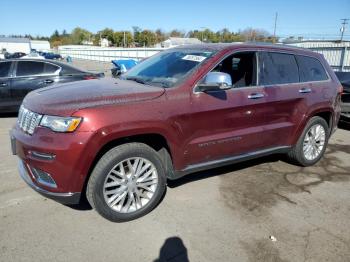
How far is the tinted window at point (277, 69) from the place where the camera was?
4.50 m

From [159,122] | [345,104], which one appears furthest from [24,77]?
[345,104]

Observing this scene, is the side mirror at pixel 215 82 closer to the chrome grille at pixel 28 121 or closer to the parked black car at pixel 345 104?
the chrome grille at pixel 28 121

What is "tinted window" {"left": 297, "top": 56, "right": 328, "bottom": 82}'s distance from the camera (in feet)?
16.6

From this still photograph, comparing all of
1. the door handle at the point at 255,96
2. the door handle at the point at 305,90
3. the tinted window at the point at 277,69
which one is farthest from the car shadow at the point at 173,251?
the door handle at the point at 305,90

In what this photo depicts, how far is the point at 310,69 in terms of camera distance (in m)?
5.18

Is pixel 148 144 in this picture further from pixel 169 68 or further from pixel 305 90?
pixel 305 90

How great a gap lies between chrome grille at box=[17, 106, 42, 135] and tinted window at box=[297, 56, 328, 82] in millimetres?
3682

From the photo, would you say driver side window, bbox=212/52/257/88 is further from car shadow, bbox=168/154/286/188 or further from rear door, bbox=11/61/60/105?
rear door, bbox=11/61/60/105

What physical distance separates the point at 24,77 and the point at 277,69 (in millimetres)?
6324

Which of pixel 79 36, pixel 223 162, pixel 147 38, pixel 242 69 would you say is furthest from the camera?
pixel 79 36

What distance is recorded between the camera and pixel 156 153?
360 centimetres

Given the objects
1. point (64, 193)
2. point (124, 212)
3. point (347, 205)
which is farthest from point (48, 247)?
point (347, 205)

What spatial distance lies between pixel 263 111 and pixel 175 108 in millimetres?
1404

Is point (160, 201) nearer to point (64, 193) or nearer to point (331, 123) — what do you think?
point (64, 193)
